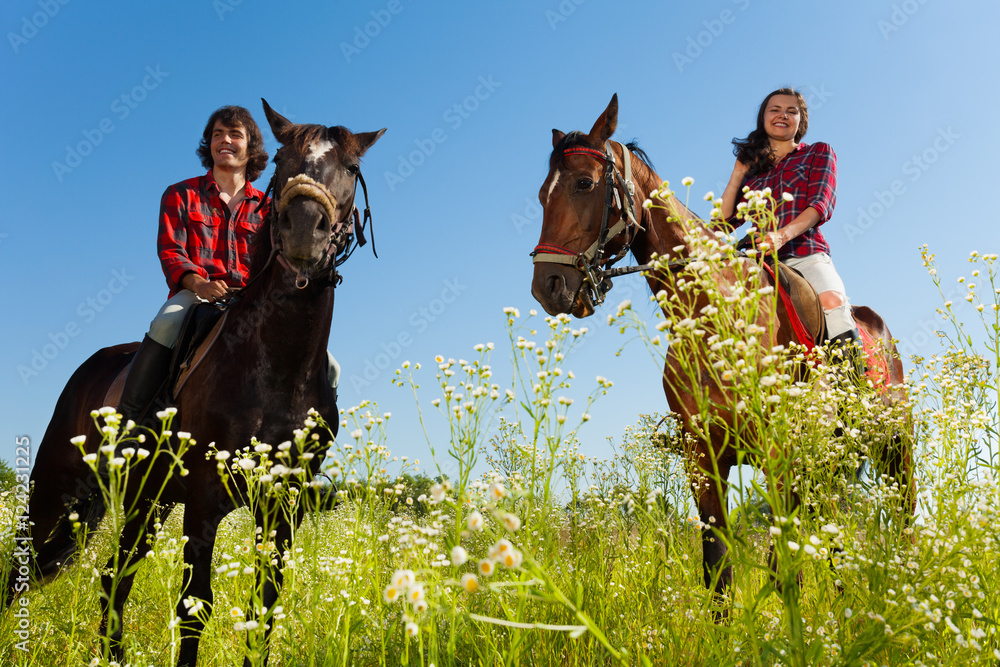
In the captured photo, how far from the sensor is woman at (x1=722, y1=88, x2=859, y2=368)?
4.88m

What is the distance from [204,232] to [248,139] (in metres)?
1.14

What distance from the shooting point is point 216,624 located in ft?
10.2

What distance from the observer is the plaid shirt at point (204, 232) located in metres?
4.80

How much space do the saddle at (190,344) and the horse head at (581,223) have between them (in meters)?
2.40

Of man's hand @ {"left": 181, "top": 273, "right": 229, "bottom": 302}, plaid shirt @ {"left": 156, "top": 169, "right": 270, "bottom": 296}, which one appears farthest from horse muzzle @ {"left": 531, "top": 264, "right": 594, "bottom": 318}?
man's hand @ {"left": 181, "top": 273, "right": 229, "bottom": 302}

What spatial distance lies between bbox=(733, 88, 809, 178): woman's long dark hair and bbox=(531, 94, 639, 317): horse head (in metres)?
2.02

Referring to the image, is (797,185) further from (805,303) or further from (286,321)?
(286,321)

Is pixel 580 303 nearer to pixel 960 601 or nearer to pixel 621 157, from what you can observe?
pixel 621 157

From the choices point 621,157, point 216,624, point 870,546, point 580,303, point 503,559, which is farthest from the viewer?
point 621,157

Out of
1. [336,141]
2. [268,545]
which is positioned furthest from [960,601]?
[336,141]

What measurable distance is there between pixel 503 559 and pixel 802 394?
4.46 ft

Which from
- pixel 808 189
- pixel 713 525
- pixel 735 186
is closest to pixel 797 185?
pixel 808 189

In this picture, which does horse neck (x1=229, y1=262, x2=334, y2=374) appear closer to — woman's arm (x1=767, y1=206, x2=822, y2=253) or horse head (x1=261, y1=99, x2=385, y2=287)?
horse head (x1=261, y1=99, x2=385, y2=287)

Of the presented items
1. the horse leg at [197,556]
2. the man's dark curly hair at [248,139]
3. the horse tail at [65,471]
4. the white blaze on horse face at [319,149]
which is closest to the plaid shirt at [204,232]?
the man's dark curly hair at [248,139]
